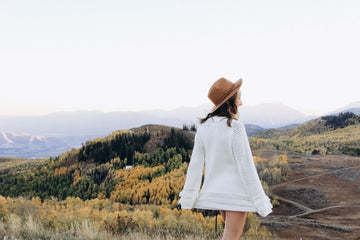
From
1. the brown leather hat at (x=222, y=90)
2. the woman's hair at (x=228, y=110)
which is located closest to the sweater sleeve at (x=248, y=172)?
the woman's hair at (x=228, y=110)

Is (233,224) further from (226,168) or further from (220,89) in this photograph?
(220,89)

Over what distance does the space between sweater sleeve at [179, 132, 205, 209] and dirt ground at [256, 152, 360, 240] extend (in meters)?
4.57

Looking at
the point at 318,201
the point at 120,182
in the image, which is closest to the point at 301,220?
the point at 318,201

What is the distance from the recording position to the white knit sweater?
10.7 feet

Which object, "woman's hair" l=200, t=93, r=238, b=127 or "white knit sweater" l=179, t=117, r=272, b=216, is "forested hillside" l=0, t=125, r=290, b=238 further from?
"woman's hair" l=200, t=93, r=238, b=127

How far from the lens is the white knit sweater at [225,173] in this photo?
325 centimetres

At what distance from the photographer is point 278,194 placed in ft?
35.4

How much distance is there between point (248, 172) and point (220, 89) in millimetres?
1014

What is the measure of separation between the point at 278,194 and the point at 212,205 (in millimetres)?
8210

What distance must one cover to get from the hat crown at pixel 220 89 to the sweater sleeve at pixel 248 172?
410 millimetres

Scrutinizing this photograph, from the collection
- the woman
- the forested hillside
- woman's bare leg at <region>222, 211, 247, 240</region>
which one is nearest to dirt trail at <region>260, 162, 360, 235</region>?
the forested hillside

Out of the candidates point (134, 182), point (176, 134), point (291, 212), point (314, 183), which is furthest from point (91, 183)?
point (314, 183)

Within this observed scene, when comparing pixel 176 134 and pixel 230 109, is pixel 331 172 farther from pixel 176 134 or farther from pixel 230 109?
pixel 230 109

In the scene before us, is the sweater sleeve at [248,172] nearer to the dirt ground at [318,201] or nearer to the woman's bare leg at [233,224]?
the woman's bare leg at [233,224]
